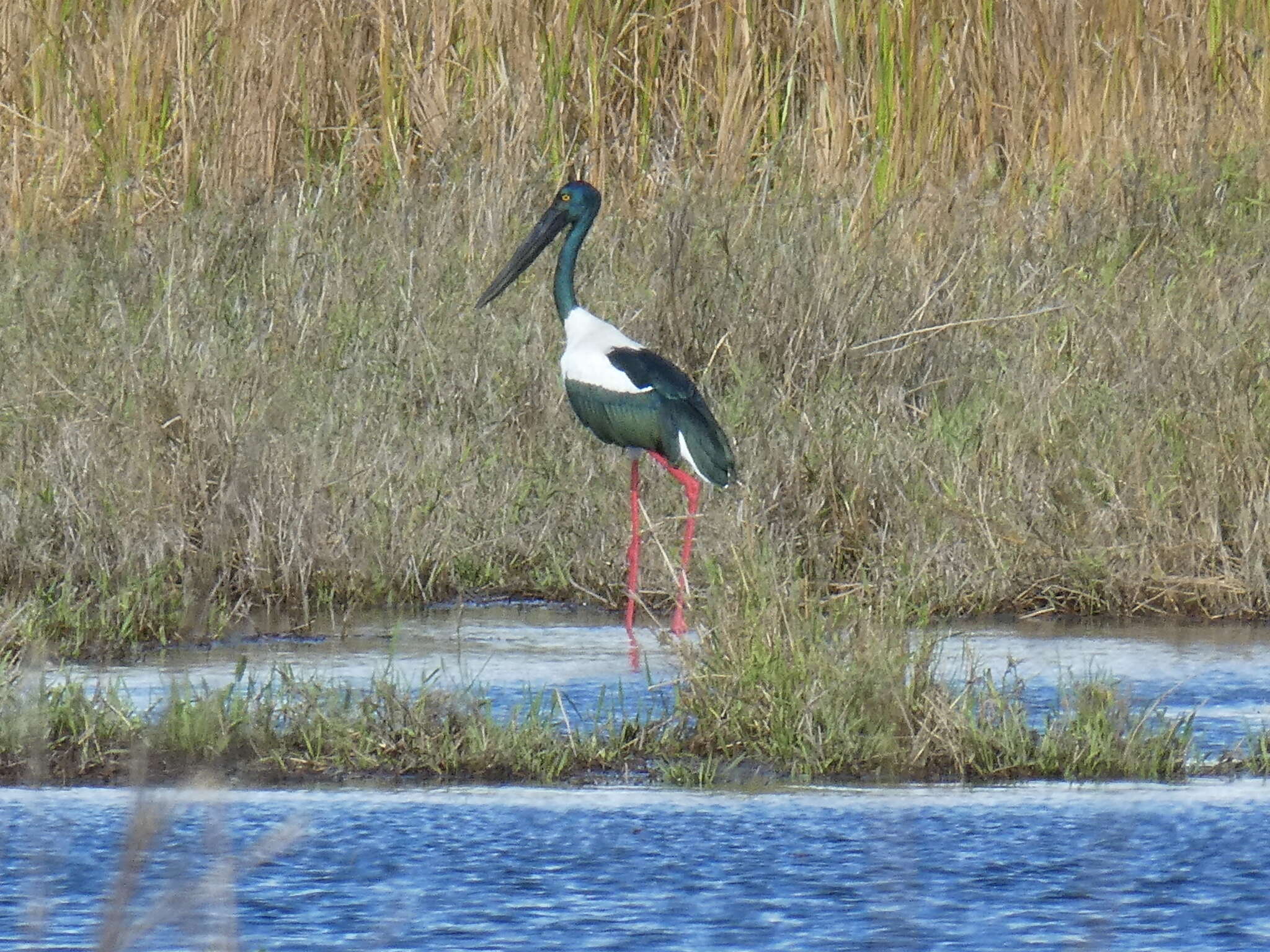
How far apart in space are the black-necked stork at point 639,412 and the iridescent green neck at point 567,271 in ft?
0.56

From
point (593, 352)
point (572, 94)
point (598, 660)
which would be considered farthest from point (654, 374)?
point (572, 94)

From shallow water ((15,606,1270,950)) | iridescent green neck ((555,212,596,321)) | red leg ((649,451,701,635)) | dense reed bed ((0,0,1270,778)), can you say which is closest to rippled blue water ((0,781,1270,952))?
shallow water ((15,606,1270,950))

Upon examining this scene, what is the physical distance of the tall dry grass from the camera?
33.4 ft

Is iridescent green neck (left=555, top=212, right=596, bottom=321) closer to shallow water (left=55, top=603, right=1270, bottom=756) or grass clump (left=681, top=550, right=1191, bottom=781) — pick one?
shallow water (left=55, top=603, right=1270, bottom=756)

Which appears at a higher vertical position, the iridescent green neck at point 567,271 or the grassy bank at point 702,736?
the iridescent green neck at point 567,271

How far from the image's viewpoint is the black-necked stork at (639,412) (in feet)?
22.6

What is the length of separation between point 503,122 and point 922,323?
94.0 inches

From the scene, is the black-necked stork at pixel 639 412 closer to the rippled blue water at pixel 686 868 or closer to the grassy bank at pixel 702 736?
the grassy bank at pixel 702 736

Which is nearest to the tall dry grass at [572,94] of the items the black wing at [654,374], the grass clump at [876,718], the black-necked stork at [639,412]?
the black-necked stork at [639,412]

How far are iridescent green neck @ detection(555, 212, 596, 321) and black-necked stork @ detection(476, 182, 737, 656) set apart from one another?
171 millimetres

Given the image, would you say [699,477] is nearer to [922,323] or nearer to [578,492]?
[578,492]

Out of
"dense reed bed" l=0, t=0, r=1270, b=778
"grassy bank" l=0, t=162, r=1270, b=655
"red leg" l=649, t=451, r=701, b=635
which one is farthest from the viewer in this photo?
"red leg" l=649, t=451, r=701, b=635

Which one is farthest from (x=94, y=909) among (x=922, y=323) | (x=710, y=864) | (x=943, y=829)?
(x=922, y=323)

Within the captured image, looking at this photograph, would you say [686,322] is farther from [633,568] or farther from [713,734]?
[713,734]
